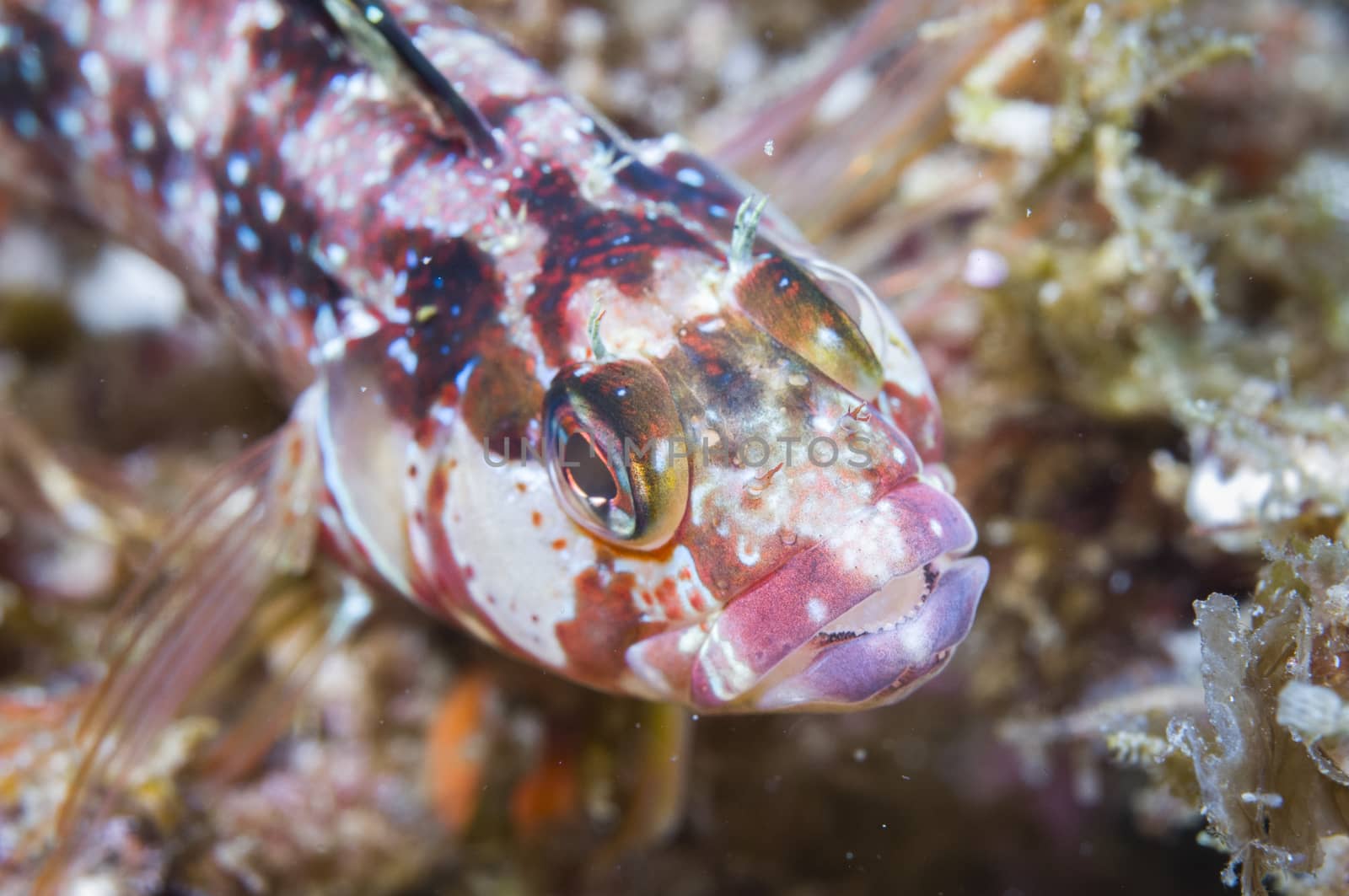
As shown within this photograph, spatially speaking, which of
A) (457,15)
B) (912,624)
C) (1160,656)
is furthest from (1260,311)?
(457,15)

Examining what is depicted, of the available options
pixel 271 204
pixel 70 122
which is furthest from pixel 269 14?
pixel 70 122

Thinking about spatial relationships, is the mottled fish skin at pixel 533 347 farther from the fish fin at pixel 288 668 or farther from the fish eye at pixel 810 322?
the fish fin at pixel 288 668

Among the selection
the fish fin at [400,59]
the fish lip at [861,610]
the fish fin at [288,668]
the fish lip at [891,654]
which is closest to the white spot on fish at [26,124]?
the fish fin at [400,59]

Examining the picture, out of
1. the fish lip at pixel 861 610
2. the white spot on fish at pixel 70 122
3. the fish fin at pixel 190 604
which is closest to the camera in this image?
the fish lip at pixel 861 610

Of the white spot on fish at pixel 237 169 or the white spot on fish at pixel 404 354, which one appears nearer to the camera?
the white spot on fish at pixel 404 354

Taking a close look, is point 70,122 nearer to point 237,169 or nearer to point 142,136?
point 142,136

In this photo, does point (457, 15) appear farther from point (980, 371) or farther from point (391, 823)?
point (391, 823)

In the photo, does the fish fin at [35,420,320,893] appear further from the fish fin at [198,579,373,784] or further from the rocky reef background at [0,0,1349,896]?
the fish fin at [198,579,373,784]
